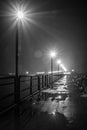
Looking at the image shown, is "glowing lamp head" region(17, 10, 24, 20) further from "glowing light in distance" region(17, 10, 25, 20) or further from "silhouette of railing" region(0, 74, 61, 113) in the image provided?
"silhouette of railing" region(0, 74, 61, 113)

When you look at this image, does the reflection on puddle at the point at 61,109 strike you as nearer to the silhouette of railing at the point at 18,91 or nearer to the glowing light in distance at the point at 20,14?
the silhouette of railing at the point at 18,91

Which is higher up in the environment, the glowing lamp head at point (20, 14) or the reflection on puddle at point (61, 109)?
the glowing lamp head at point (20, 14)

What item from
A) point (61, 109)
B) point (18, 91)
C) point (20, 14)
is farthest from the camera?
point (20, 14)

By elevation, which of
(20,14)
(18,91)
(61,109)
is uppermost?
(20,14)

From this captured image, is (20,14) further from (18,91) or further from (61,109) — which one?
(61,109)

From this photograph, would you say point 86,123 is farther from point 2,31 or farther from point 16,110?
point 2,31


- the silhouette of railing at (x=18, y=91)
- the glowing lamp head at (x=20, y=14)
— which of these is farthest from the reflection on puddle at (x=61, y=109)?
the glowing lamp head at (x=20, y=14)

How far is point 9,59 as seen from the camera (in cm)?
19712

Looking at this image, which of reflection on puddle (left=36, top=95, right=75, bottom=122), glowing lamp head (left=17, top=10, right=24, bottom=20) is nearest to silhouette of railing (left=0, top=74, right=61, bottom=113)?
reflection on puddle (left=36, top=95, right=75, bottom=122)

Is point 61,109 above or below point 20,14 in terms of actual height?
below

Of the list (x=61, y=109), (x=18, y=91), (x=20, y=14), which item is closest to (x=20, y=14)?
(x=20, y=14)

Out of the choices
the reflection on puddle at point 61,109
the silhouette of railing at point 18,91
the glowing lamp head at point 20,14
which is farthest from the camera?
the glowing lamp head at point 20,14

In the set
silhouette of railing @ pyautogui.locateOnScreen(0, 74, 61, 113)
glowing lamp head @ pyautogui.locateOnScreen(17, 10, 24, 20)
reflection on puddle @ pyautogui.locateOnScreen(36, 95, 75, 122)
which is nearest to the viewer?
reflection on puddle @ pyautogui.locateOnScreen(36, 95, 75, 122)

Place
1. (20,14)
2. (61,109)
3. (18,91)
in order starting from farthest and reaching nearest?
(20,14), (18,91), (61,109)
